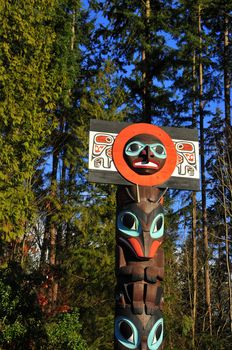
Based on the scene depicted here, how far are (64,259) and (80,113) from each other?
13.9 ft

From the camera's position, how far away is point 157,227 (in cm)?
562

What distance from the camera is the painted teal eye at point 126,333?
517 cm

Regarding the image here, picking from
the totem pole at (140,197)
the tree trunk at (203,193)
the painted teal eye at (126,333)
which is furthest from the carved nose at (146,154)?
the tree trunk at (203,193)

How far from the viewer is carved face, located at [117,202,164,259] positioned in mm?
5426

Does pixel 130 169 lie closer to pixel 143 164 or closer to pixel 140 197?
pixel 143 164

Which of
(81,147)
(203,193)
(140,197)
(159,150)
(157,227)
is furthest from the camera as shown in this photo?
(203,193)

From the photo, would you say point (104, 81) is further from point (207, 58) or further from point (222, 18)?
point (222, 18)

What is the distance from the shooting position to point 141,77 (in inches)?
557

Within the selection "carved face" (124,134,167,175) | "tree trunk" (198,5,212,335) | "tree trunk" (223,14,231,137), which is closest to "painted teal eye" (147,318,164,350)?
"carved face" (124,134,167,175)

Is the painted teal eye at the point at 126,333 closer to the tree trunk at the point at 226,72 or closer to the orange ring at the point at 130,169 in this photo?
the orange ring at the point at 130,169

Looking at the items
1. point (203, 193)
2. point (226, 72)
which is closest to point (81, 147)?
point (203, 193)

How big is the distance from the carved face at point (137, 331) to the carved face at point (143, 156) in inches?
72.6

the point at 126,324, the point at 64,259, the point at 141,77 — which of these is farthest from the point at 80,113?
the point at 126,324

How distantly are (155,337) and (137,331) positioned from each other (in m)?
0.26
